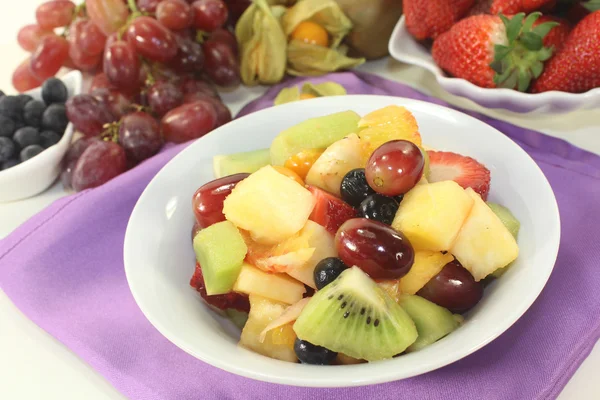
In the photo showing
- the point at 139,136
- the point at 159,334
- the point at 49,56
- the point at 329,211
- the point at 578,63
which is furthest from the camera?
the point at 49,56

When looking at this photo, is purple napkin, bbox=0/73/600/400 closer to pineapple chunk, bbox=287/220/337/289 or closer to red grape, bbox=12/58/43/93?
pineapple chunk, bbox=287/220/337/289

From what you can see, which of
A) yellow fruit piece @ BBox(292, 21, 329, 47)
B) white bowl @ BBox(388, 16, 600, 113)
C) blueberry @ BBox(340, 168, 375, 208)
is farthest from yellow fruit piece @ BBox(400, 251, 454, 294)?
yellow fruit piece @ BBox(292, 21, 329, 47)

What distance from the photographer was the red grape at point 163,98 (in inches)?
49.8

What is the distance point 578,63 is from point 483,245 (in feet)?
2.03

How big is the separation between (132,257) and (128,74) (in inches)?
26.5

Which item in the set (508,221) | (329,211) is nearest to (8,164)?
(329,211)

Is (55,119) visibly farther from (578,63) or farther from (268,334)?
(578,63)

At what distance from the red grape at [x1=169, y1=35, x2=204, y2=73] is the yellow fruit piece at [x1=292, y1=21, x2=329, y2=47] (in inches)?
10.5

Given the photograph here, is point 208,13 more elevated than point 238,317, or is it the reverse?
point 208,13

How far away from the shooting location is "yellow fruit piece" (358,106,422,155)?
79 centimetres

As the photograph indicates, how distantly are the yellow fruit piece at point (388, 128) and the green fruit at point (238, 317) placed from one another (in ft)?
0.97

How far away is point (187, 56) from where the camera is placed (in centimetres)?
135

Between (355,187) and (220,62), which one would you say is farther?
(220,62)

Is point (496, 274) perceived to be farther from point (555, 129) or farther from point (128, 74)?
point (128, 74)
